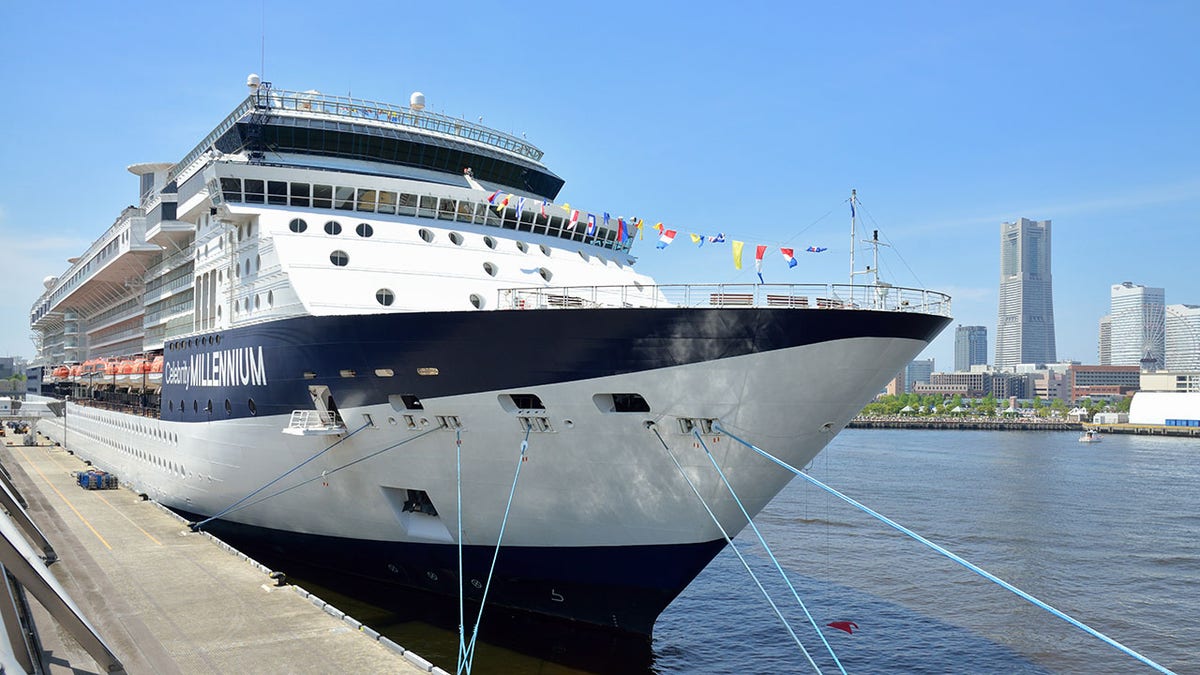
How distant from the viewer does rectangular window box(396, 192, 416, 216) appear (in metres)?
16.5

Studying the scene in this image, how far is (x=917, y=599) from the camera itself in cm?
2039

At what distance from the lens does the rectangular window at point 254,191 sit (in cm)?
1661

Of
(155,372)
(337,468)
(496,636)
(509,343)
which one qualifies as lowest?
(496,636)

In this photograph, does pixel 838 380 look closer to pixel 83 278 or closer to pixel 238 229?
pixel 238 229

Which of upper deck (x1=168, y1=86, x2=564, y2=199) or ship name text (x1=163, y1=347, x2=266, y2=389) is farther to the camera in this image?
upper deck (x1=168, y1=86, x2=564, y2=199)

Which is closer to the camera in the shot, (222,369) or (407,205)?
(407,205)

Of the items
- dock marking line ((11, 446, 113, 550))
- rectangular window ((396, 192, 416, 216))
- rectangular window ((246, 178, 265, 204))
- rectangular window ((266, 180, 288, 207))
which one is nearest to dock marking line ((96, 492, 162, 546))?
dock marking line ((11, 446, 113, 550))

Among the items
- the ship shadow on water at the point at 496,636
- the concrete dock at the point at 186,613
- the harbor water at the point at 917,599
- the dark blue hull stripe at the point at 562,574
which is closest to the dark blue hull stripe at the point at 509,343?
the dark blue hull stripe at the point at 562,574

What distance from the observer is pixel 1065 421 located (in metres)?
121

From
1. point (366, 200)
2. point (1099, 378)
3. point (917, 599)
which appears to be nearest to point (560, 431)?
point (366, 200)

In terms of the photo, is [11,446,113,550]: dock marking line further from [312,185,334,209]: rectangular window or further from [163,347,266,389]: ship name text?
[312,185,334,209]: rectangular window

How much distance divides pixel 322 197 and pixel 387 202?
1.32 metres

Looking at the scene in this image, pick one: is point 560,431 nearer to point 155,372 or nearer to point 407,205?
point 407,205

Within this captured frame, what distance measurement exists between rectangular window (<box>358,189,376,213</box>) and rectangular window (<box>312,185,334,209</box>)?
0.57 metres
